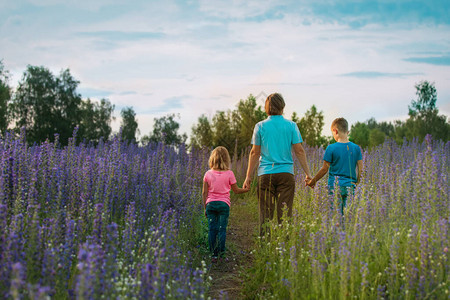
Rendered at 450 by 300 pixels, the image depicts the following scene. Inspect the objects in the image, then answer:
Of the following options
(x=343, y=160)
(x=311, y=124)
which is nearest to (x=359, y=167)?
(x=343, y=160)

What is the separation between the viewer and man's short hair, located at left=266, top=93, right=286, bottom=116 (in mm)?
5488

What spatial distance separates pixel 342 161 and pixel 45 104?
40.4 m

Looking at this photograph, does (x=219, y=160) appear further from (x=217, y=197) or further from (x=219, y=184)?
(x=217, y=197)

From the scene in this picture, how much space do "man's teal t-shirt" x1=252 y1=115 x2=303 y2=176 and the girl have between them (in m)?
0.51

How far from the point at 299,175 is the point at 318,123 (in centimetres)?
2126

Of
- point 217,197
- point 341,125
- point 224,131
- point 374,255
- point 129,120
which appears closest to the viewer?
point 374,255

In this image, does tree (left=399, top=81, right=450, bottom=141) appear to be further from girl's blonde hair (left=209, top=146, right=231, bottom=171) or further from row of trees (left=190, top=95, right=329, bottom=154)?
girl's blonde hair (left=209, top=146, right=231, bottom=171)

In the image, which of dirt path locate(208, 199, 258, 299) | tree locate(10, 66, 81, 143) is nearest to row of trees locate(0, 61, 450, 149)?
tree locate(10, 66, 81, 143)

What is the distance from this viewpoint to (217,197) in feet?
18.4

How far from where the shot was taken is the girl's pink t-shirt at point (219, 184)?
5582mm

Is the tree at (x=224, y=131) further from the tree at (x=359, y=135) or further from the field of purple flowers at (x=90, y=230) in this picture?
the tree at (x=359, y=135)

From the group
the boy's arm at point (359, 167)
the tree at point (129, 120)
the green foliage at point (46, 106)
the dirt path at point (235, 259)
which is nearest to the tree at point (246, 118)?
the dirt path at point (235, 259)

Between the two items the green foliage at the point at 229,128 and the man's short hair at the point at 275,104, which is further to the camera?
the green foliage at the point at 229,128

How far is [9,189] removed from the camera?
497cm
